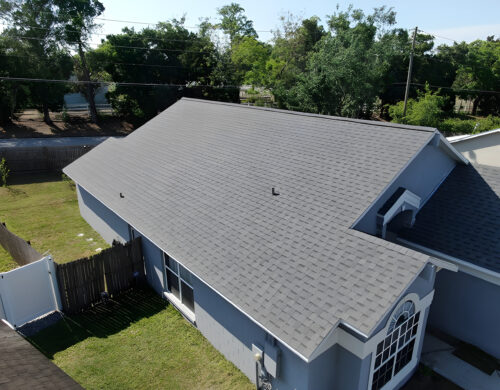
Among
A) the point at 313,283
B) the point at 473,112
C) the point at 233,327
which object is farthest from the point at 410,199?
the point at 473,112

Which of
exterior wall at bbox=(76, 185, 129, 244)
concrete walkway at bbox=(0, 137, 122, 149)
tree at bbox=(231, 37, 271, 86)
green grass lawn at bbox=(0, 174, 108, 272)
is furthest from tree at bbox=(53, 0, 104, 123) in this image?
exterior wall at bbox=(76, 185, 129, 244)

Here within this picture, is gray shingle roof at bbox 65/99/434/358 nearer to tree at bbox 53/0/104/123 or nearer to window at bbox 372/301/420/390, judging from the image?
window at bbox 372/301/420/390

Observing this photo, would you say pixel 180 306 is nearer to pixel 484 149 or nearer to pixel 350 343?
pixel 350 343

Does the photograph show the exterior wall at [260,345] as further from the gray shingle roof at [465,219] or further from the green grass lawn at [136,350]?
the gray shingle roof at [465,219]

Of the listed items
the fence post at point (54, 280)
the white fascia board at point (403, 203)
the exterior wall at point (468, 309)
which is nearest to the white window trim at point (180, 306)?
the fence post at point (54, 280)

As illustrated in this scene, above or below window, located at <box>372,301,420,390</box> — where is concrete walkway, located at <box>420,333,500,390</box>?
below

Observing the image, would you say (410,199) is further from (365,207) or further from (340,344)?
(340,344)
